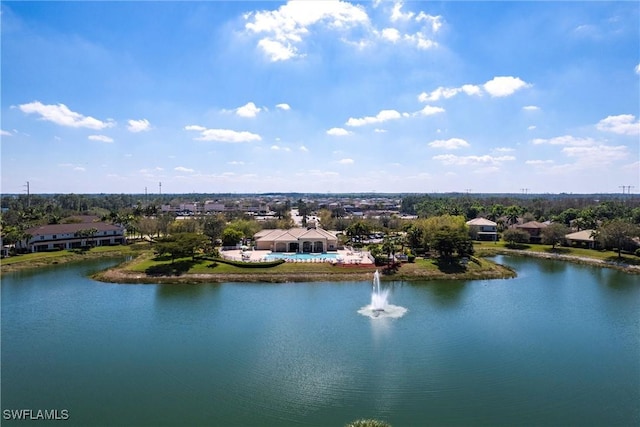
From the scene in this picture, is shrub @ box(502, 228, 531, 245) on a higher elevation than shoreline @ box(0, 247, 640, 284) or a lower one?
higher

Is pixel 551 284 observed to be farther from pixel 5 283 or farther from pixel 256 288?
pixel 5 283

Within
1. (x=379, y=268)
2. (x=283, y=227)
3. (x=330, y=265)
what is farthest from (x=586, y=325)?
(x=283, y=227)

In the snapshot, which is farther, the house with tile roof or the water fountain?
the house with tile roof

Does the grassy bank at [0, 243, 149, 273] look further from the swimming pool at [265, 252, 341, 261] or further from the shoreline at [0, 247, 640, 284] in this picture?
the swimming pool at [265, 252, 341, 261]

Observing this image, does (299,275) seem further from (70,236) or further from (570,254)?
(570,254)

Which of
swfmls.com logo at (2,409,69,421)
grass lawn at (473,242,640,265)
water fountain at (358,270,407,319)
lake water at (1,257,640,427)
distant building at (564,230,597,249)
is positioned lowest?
swfmls.com logo at (2,409,69,421)

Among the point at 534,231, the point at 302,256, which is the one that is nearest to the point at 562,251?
the point at 534,231

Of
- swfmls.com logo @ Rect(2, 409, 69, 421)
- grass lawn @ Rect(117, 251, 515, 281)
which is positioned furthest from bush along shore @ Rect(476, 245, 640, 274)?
swfmls.com logo @ Rect(2, 409, 69, 421)

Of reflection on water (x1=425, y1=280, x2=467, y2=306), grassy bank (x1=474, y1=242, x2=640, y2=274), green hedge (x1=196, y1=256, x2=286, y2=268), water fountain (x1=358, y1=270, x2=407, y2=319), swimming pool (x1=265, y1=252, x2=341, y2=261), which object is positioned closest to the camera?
water fountain (x1=358, y1=270, x2=407, y2=319)
